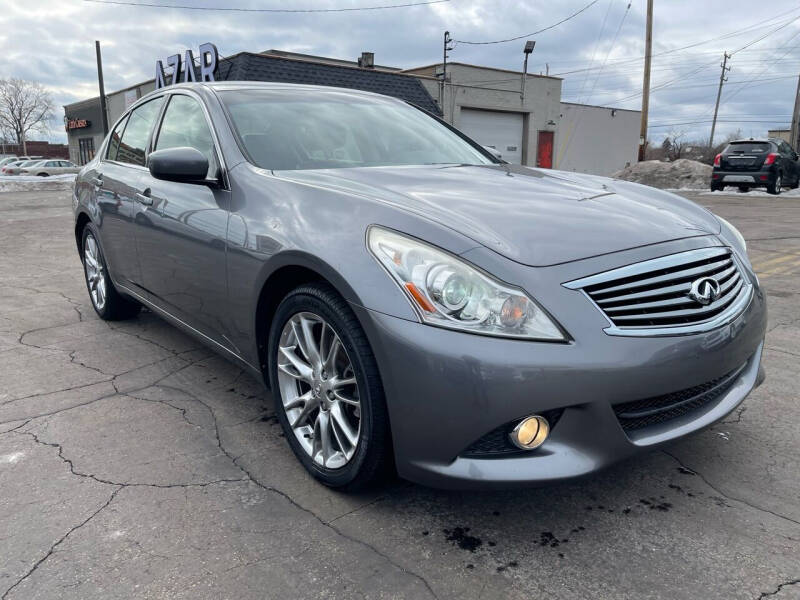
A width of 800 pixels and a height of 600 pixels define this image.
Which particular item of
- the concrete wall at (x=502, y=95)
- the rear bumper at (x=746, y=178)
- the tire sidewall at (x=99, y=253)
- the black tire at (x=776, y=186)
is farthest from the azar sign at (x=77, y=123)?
the tire sidewall at (x=99, y=253)

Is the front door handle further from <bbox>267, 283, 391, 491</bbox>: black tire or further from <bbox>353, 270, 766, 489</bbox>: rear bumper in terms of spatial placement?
<bbox>353, 270, 766, 489</bbox>: rear bumper

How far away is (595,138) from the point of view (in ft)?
135

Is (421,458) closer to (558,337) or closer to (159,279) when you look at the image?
(558,337)

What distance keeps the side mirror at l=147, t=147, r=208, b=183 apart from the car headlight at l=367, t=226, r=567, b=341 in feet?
3.98

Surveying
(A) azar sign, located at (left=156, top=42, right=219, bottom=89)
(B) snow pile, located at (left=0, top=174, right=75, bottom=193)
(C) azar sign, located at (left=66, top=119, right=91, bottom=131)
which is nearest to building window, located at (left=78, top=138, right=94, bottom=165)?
(C) azar sign, located at (left=66, top=119, right=91, bottom=131)

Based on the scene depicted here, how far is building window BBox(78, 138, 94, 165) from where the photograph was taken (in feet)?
143

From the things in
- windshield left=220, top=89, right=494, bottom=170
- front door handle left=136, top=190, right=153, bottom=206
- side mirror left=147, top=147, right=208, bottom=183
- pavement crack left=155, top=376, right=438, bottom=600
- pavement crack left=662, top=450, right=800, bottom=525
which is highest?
windshield left=220, top=89, right=494, bottom=170

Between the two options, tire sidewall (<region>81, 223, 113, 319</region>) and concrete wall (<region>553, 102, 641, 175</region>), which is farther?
concrete wall (<region>553, 102, 641, 175</region>)

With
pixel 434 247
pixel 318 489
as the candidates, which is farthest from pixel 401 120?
pixel 318 489

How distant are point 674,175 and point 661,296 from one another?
2361cm

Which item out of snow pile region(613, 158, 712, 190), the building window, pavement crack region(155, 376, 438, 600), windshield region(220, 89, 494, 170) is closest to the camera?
pavement crack region(155, 376, 438, 600)

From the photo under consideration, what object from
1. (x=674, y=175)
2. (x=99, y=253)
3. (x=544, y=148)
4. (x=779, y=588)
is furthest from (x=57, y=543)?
(x=544, y=148)

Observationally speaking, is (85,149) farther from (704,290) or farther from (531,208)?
(704,290)

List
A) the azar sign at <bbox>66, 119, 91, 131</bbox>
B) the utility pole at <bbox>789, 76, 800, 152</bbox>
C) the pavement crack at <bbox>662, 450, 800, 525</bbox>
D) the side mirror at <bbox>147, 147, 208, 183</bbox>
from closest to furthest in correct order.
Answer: the pavement crack at <bbox>662, 450, 800, 525</bbox> < the side mirror at <bbox>147, 147, 208, 183</bbox> < the utility pole at <bbox>789, 76, 800, 152</bbox> < the azar sign at <bbox>66, 119, 91, 131</bbox>
